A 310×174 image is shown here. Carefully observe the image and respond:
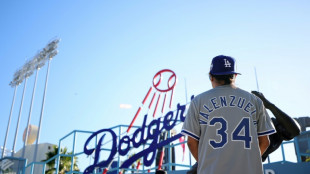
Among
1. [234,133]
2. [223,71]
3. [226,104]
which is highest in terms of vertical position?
[223,71]

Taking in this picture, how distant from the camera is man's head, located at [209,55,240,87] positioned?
2309mm

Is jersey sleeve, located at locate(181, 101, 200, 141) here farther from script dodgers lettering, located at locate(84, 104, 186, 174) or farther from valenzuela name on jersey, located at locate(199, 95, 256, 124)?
script dodgers lettering, located at locate(84, 104, 186, 174)

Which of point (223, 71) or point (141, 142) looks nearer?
point (223, 71)

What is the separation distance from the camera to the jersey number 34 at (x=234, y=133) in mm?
2023

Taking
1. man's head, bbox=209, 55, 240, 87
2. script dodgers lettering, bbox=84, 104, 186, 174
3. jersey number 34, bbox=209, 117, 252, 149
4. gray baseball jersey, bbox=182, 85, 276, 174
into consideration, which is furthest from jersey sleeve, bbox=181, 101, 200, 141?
script dodgers lettering, bbox=84, 104, 186, 174

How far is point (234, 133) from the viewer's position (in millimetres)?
2049

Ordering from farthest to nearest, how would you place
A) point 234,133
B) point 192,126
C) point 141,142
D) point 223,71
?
point 141,142, point 223,71, point 192,126, point 234,133

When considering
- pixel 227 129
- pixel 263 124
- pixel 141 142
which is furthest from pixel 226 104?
pixel 141 142

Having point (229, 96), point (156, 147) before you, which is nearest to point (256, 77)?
point (156, 147)

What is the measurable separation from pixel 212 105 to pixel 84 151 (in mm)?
11735

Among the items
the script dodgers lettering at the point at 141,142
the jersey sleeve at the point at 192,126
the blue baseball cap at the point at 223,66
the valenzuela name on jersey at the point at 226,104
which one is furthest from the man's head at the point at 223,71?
the script dodgers lettering at the point at 141,142

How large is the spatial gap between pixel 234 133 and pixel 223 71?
50 cm

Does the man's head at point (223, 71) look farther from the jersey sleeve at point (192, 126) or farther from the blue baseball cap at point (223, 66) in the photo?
the jersey sleeve at point (192, 126)

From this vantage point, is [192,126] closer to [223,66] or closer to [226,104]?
[226,104]
